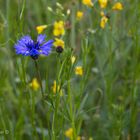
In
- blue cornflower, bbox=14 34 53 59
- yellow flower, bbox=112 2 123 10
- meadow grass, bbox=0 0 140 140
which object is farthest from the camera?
yellow flower, bbox=112 2 123 10

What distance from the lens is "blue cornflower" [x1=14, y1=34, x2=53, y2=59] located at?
3.82ft

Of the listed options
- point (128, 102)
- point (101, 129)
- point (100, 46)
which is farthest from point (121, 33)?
point (101, 129)

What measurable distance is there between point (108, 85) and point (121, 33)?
1.55 feet

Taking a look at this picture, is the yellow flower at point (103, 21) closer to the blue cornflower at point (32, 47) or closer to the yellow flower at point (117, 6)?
the yellow flower at point (117, 6)

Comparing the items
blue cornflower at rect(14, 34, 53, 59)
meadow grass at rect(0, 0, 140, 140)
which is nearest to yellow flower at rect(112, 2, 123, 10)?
meadow grass at rect(0, 0, 140, 140)

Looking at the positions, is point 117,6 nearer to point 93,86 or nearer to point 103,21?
point 103,21

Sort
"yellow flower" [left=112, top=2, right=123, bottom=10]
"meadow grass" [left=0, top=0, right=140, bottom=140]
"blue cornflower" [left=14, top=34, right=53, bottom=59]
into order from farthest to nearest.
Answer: "yellow flower" [left=112, top=2, right=123, bottom=10], "meadow grass" [left=0, top=0, right=140, bottom=140], "blue cornflower" [left=14, top=34, right=53, bottom=59]

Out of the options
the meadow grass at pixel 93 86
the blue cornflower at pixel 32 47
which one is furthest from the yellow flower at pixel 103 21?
the blue cornflower at pixel 32 47

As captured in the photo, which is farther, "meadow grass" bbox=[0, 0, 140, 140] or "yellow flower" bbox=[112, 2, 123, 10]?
"yellow flower" bbox=[112, 2, 123, 10]

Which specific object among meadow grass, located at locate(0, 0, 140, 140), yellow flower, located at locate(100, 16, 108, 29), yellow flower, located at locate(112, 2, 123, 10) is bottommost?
meadow grass, located at locate(0, 0, 140, 140)

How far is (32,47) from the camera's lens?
3.93 ft

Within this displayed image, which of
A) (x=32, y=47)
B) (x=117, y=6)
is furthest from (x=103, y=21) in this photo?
(x=32, y=47)

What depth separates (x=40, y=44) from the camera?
1240 mm

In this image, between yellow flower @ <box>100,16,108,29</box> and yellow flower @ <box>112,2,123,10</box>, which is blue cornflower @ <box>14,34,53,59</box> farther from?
yellow flower @ <box>112,2,123,10</box>
